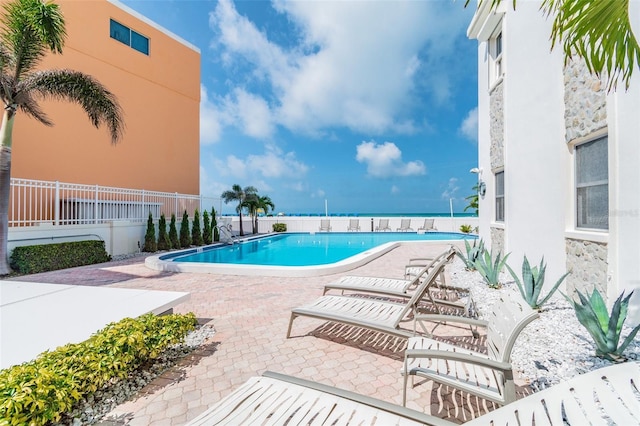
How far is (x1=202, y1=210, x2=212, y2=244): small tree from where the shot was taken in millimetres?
16469

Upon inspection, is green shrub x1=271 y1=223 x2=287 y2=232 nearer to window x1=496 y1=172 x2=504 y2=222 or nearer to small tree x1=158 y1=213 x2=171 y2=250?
small tree x1=158 y1=213 x2=171 y2=250

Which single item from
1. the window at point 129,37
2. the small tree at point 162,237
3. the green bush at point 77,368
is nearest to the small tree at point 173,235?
the small tree at point 162,237

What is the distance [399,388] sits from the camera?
2908 mm

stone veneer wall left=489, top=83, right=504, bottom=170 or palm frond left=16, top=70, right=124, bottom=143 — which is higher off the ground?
palm frond left=16, top=70, right=124, bottom=143

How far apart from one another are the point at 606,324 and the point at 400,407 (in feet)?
9.33

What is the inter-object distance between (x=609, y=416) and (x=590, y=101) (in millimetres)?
5223

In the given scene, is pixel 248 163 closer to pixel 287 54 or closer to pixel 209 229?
pixel 287 54

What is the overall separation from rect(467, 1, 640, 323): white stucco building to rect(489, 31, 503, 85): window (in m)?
0.03

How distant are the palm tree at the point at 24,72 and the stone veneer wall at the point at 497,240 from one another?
43.1 ft

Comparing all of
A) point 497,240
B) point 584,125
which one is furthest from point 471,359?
point 497,240

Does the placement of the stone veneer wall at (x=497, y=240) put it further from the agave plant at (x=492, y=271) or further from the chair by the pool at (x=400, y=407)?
the chair by the pool at (x=400, y=407)

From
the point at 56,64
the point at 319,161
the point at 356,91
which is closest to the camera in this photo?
the point at 56,64

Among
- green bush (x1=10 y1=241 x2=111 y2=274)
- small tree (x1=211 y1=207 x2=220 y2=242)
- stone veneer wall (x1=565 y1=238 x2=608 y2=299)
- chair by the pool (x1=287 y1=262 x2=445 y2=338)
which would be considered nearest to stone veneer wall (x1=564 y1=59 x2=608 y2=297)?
stone veneer wall (x1=565 y1=238 x2=608 y2=299)

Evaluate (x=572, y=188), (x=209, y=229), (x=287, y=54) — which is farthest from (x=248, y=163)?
(x=572, y=188)
